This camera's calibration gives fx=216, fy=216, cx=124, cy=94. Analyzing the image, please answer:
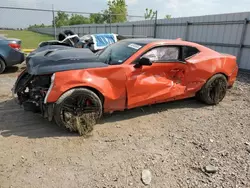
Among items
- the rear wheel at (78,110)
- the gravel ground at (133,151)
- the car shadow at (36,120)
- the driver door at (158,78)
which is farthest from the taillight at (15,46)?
the driver door at (158,78)

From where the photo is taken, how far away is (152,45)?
157 inches

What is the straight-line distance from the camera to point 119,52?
13.5 feet

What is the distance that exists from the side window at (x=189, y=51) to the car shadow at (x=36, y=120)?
110cm

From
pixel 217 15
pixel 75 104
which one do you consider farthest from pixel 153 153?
pixel 217 15

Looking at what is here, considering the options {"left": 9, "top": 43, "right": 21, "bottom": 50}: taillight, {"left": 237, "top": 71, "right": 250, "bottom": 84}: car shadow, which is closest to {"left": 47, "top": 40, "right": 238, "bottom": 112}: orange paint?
{"left": 237, "top": 71, "right": 250, "bottom": 84}: car shadow

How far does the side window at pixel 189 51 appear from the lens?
4.38 meters

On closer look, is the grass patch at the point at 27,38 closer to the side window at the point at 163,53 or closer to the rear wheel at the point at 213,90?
the side window at the point at 163,53

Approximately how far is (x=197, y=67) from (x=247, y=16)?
17.1 feet

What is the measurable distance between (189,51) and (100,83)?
2112 millimetres

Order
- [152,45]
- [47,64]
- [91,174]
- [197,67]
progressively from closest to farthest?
[91,174] < [47,64] < [152,45] < [197,67]

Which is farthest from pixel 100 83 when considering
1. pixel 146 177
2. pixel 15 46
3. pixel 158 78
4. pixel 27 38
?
pixel 27 38

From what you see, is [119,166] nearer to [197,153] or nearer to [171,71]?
[197,153]

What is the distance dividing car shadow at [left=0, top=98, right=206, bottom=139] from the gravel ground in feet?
0.05

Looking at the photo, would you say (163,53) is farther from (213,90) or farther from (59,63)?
(59,63)
